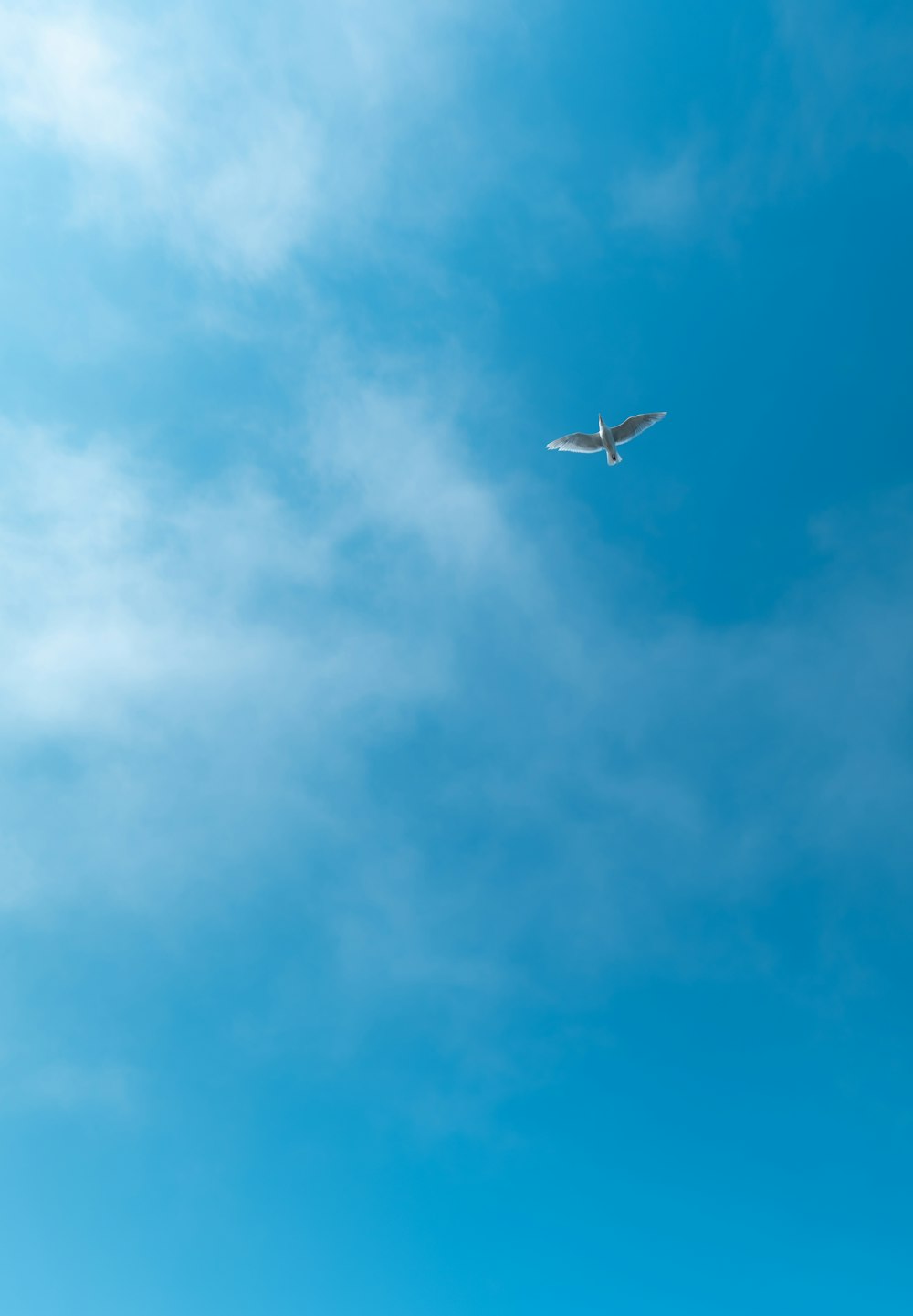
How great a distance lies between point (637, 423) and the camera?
257ft

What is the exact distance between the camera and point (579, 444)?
77500mm

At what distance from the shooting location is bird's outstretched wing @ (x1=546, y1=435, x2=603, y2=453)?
252ft

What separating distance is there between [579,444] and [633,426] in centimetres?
669

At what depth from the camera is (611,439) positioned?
75500 millimetres

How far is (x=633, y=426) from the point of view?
78250mm

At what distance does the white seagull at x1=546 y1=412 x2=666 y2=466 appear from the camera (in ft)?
251

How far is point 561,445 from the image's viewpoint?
77.7 metres

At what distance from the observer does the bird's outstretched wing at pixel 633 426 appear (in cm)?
7781

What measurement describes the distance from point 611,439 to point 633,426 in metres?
4.80

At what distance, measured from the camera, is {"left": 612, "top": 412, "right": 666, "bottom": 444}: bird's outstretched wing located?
7781cm

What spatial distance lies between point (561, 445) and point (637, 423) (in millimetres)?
9108

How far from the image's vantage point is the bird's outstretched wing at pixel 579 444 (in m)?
76.9
